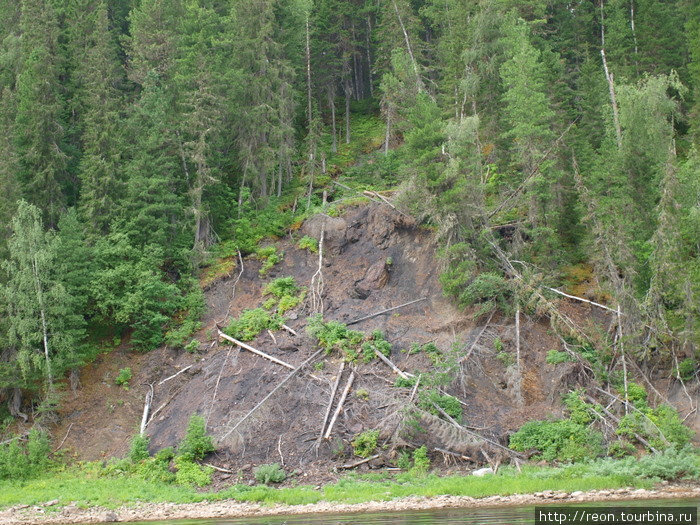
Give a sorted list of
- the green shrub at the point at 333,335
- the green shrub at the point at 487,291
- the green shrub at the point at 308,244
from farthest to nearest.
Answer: the green shrub at the point at 308,244, the green shrub at the point at 487,291, the green shrub at the point at 333,335

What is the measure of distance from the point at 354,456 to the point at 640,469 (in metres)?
8.50

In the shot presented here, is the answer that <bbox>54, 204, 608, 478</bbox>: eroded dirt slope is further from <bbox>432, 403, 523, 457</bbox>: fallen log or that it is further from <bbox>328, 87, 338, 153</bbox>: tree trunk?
<bbox>328, 87, 338, 153</bbox>: tree trunk

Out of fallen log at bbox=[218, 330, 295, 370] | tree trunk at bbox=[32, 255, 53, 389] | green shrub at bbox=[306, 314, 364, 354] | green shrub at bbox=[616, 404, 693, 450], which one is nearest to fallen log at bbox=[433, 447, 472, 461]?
green shrub at bbox=[616, 404, 693, 450]

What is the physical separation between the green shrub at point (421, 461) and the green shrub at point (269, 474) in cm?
408

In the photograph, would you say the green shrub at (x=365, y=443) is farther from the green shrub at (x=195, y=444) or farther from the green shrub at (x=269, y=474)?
the green shrub at (x=195, y=444)

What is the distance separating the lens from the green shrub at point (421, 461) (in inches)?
819

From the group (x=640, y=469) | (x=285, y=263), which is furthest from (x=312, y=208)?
(x=640, y=469)

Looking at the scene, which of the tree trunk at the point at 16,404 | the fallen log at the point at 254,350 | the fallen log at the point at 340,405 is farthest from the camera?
the tree trunk at the point at 16,404

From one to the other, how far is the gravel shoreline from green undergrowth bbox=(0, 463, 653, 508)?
332mm

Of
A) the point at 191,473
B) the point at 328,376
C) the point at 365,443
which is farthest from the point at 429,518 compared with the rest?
the point at 328,376

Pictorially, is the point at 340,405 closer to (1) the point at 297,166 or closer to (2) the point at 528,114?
(2) the point at 528,114

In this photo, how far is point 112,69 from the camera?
110 ft

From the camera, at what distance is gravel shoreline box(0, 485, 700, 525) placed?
17484mm

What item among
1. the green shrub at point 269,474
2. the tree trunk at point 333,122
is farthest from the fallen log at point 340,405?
the tree trunk at point 333,122
